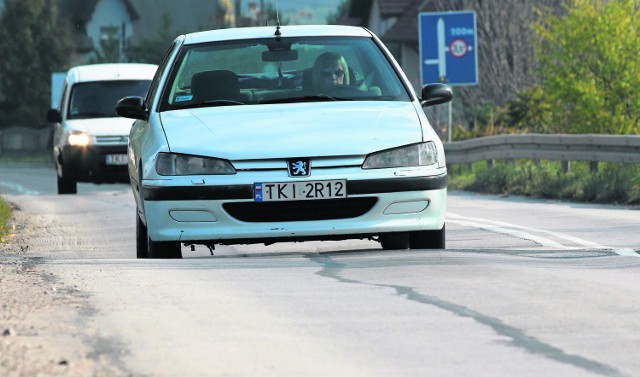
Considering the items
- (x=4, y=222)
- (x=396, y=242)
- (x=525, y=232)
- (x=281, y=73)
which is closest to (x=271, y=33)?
(x=281, y=73)

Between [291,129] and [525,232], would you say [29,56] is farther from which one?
[291,129]

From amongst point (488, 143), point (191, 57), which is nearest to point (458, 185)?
point (488, 143)

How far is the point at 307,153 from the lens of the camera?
985 cm

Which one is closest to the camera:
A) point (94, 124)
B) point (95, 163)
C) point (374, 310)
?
point (374, 310)

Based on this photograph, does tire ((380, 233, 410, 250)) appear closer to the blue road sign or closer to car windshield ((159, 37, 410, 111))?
car windshield ((159, 37, 410, 111))

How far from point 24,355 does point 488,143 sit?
795 inches

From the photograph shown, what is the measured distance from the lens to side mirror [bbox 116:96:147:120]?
436 inches

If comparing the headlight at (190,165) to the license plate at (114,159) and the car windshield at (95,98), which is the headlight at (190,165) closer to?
the license plate at (114,159)

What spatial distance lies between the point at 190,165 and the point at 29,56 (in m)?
65.0

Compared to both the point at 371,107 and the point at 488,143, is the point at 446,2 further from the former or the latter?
the point at 371,107

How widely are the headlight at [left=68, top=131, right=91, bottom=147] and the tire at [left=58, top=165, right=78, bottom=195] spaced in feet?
1.64

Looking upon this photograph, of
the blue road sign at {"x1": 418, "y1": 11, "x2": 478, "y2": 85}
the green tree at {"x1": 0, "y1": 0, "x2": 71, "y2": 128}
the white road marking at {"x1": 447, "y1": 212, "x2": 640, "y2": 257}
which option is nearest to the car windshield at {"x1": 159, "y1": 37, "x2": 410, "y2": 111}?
the white road marking at {"x1": 447, "y1": 212, "x2": 640, "y2": 257}

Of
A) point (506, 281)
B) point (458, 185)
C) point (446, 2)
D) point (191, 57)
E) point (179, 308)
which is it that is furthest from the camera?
point (446, 2)

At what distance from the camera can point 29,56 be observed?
241 feet
